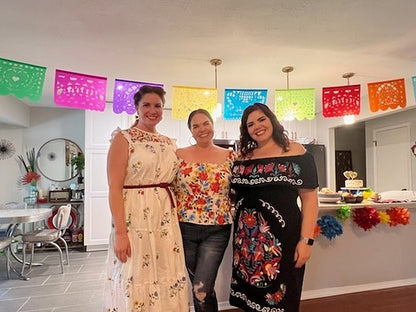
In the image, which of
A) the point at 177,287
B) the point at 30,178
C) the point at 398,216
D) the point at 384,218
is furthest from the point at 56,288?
the point at 398,216

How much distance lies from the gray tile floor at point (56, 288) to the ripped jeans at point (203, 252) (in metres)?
1.35

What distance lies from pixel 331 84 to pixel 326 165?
182cm

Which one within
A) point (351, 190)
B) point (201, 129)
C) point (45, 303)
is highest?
point (201, 129)

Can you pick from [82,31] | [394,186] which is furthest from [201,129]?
[394,186]

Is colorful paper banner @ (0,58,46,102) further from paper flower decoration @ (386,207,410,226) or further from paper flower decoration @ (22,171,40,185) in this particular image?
paper flower decoration @ (386,207,410,226)

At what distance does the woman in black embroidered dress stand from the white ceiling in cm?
92

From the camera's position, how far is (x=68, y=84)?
228cm

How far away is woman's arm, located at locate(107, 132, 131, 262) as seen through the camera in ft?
4.15

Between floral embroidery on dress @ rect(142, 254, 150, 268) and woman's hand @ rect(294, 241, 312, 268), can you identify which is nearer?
floral embroidery on dress @ rect(142, 254, 150, 268)

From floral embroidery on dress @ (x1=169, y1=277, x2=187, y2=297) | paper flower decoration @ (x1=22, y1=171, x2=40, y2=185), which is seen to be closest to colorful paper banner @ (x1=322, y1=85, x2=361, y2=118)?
floral embroidery on dress @ (x1=169, y1=277, x2=187, y2=297)

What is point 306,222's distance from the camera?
1.43m

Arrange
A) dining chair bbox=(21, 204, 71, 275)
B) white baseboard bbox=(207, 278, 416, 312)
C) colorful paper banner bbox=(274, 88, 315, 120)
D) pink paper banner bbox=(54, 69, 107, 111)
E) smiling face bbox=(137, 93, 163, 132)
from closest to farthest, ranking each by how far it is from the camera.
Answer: smiling face bbox=(137, 93, 163, 132)
pink paper banner bbox=(54, 69, 107, 111)
white baseboard bbox=(207, 278, 416, 312)
colorful paper banner bbox=(274, 88, 315, 120)
dining chair bbox=(21, 204, 71, 275)

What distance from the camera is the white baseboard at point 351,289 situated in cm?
247

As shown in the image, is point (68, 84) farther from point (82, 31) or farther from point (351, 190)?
point (351, 190)
